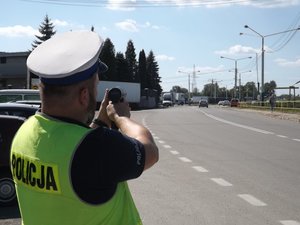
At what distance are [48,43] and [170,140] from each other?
17417 mm

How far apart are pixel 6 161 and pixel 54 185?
19.7 ft

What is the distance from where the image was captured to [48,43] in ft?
7.76

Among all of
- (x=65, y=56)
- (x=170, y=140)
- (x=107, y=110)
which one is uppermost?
(x=65, y=56)

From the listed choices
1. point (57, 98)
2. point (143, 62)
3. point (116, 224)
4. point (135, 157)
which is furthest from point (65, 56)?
point (143, 62)

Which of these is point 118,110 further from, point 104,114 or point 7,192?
point 7,192

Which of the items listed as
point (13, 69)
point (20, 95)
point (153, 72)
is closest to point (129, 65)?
point (153, 72)

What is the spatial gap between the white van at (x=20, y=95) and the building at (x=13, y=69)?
6505 centimetres

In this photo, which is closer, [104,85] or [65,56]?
[65,56]

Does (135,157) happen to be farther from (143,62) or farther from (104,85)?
(143,62)

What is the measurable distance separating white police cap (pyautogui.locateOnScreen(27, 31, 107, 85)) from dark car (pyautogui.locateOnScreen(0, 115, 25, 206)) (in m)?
5.79

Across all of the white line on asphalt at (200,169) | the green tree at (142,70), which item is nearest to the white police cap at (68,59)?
the white line on asphalt at (200,169)

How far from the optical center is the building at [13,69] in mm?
81125

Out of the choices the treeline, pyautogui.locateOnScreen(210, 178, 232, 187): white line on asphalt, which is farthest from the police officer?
the treeline

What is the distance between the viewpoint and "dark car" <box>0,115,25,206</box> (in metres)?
7.82
